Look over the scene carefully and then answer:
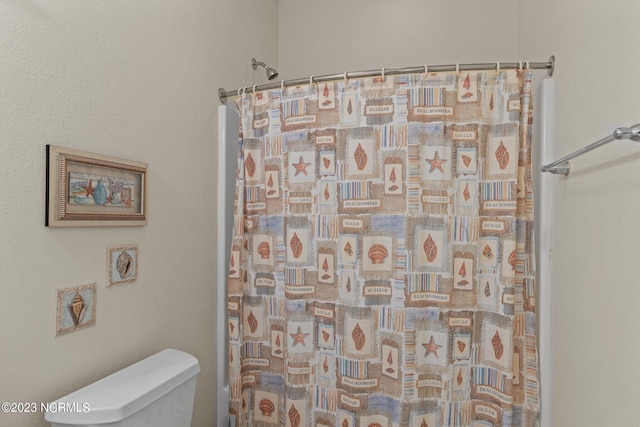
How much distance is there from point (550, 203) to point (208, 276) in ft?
5.10

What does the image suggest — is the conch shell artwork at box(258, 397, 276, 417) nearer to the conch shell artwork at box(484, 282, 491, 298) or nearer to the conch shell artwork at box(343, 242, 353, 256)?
the conch shell artwork at box(343, 242, 353, 256)

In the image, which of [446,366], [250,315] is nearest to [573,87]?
[446,366]

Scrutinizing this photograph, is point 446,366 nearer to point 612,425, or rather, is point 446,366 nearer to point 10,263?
point 612,425

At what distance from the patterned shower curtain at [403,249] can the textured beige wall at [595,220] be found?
155 millimetres

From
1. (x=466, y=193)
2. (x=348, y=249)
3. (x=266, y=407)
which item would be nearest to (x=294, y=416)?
(x=266, y=407)

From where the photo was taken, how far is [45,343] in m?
1.00

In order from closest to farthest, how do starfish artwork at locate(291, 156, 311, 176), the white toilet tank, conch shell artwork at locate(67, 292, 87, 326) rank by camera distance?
1. the white toilet tank
2. conch shell artwork at locate(67, 292, 87, 326)
3. starfish artwork at locate(291, 156, 311, 176)

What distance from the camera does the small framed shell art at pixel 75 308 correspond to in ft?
3.41

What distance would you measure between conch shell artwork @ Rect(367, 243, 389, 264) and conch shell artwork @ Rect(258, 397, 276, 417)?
2.96 feet

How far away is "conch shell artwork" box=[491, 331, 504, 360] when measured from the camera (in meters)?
1.42

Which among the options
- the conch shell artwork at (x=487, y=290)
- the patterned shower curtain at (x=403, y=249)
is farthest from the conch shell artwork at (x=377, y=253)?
the conch shell artwork at (x=487, y=290)

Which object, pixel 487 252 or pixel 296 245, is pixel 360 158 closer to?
pixel 296 245

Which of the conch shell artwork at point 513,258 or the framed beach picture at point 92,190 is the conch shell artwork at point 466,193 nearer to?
the conch shell artwork at point 513,258

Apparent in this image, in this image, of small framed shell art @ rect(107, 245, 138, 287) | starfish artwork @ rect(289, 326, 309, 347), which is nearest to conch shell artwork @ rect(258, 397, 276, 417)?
starfish artwork @ rect(289, 326, 309, 347)
